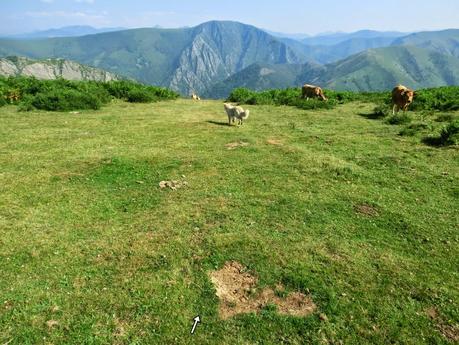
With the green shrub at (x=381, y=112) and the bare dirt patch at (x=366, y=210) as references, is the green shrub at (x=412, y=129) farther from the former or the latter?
the bare dirt patch at (x=366, y=210)

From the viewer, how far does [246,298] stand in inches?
293

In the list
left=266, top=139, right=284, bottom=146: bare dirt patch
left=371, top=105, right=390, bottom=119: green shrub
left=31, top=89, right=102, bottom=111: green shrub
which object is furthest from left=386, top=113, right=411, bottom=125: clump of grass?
left=31, top=89, right=102, bottom=111: green shrub

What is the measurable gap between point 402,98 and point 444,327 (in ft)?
68.5

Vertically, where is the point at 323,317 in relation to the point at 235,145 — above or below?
below

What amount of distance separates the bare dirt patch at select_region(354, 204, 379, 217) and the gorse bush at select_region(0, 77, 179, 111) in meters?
20.9

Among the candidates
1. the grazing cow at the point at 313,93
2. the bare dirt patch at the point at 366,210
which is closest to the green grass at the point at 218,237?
the bare dirt patch at the point at 366,210

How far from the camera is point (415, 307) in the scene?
714 cm

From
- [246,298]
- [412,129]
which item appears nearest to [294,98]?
[412,129]

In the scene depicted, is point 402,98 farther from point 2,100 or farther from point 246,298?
point 2,100

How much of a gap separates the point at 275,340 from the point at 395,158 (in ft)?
35.2

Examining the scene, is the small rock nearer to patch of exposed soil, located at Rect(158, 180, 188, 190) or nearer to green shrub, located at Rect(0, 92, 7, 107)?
patch of exposed soil, located at Rect(158, 180, 188, 190)

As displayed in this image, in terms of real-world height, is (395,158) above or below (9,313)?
above

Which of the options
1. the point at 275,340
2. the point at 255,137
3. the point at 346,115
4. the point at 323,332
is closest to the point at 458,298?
the point at 323,332

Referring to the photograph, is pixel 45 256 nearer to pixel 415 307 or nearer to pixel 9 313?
pixel 9 313
